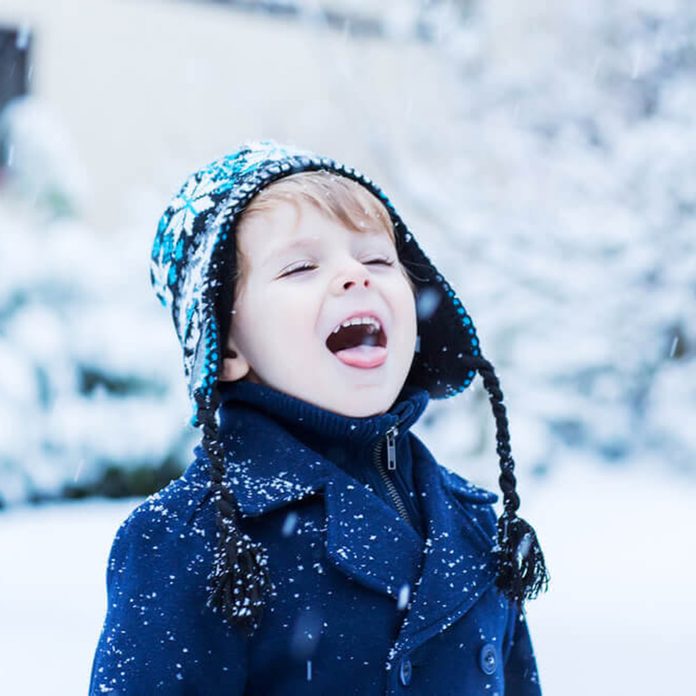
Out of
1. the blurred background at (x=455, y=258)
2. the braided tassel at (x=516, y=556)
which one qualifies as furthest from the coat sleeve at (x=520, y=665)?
the blurred background at (x=455, y=258)

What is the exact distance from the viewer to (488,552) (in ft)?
5.49

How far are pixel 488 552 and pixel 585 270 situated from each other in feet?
16.8

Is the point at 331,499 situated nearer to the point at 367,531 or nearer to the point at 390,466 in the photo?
the point at 367,531

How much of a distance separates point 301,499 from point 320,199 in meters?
0.50

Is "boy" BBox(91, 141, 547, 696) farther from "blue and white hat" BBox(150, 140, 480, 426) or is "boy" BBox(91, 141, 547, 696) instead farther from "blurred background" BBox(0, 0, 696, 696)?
"blurred background" BBox(0, 0, 696, 696)

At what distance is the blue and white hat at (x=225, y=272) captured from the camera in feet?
5.15

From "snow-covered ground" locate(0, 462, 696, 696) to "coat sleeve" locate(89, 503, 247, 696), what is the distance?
2.35 metres

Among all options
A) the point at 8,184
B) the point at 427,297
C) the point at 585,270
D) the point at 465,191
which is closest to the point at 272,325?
the point at 427,297

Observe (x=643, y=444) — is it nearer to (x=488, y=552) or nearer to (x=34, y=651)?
(x=34, y=651)

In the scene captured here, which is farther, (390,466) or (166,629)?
(390,466)

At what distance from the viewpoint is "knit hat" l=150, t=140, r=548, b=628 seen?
4.47ft

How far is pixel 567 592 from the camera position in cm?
462

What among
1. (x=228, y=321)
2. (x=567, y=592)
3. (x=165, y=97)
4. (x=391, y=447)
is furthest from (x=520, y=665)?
(x=165, y=97)

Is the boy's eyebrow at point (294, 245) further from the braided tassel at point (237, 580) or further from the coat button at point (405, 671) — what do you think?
the coat button at point (405, 671)
